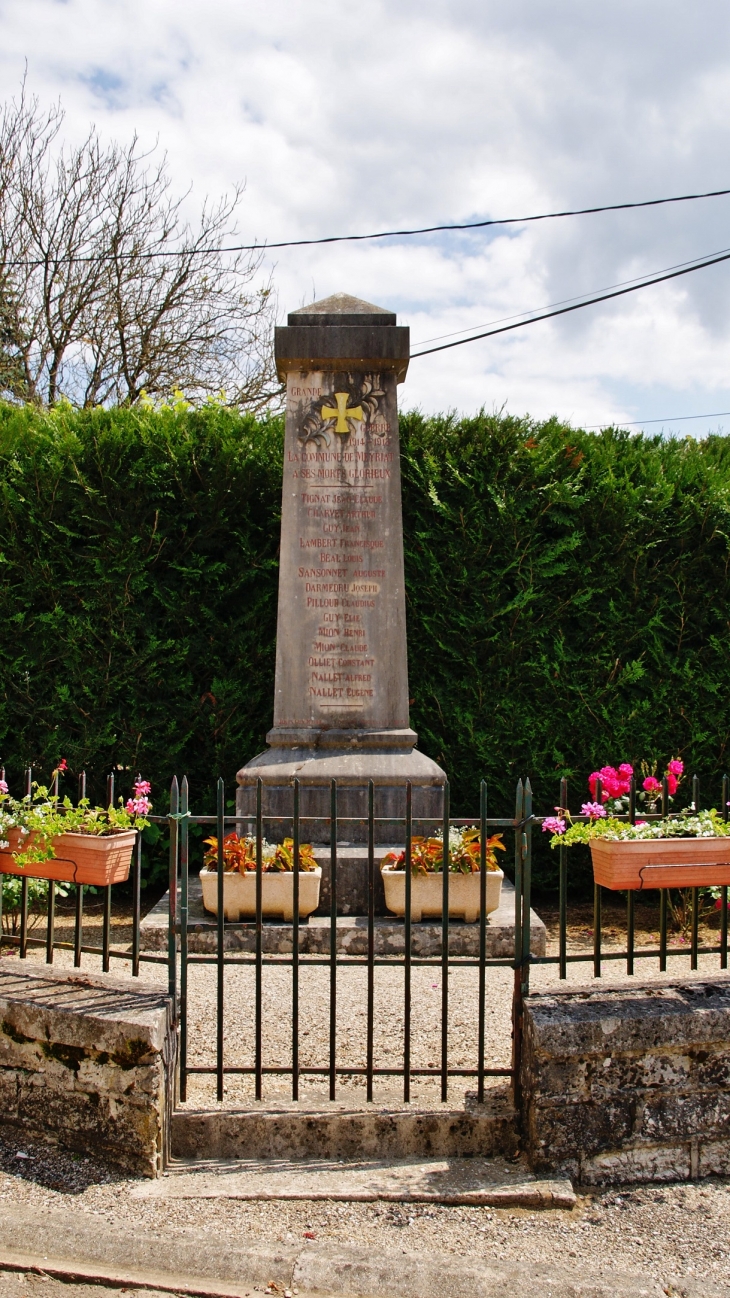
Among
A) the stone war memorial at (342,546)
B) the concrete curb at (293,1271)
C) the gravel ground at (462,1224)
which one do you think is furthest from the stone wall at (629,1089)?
the stone war memorial at (342,546)

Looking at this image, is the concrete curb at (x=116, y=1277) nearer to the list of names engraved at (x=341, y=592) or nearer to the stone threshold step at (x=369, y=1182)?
the stone threshold step at (x=369, y=1182)

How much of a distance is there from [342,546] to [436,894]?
2332mm

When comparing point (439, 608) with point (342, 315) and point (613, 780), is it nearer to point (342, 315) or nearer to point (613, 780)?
point (342, 315)

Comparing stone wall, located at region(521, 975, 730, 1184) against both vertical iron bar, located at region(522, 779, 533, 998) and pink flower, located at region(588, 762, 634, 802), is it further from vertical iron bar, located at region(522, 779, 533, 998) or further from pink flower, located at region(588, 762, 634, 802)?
pink flower, located at region(588, 762, 634, 802)

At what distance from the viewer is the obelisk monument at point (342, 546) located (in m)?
6.16

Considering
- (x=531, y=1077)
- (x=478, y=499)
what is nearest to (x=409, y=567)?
(x=478, y=499)

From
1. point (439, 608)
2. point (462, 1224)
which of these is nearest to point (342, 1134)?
point (462, 1224)

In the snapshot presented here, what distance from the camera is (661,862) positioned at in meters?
3.22

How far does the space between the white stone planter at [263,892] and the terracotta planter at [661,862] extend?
79.7 inches

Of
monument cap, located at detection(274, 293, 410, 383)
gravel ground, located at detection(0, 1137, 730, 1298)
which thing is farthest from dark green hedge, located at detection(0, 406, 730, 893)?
gravel ground, located at detection(0, 1137, 730, 1298)

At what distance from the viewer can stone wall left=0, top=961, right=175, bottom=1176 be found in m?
2.83

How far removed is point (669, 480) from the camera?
268 inches

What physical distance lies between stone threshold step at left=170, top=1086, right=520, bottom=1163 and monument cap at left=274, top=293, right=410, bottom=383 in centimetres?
462

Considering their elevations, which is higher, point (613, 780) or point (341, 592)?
point (341, 592)
